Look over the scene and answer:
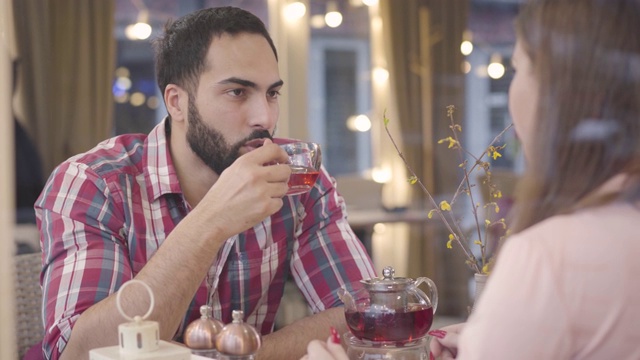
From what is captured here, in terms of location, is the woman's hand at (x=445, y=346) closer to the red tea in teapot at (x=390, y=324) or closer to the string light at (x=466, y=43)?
the red tea in teapot at (x=390, y=324)

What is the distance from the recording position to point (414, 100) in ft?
18.3

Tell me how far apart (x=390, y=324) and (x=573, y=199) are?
19.8 inches

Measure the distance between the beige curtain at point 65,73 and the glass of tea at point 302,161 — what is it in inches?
103

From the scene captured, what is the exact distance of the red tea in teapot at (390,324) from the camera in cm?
144

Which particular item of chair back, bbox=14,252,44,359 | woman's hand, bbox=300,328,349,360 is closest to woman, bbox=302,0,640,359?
woman's hand, bbox=300,328,349,360

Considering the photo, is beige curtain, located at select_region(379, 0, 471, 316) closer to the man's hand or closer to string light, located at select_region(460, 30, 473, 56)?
string light, located at select_region(460, 30, 473, 56)

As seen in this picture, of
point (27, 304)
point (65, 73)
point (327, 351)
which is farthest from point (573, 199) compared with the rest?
point (65, 73)

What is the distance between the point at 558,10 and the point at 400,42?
15.0 feet

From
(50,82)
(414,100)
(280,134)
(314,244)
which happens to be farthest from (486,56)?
(314,244)

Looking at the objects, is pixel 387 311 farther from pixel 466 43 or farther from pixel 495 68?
pixel 466 43

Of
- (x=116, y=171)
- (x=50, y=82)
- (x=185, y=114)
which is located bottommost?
(x=116, y=171)

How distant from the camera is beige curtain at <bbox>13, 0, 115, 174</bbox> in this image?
412cm

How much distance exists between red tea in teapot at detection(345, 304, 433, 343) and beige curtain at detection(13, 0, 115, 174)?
3084 mm

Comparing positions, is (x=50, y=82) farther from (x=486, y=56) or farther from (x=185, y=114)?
(x=486, y=56)
